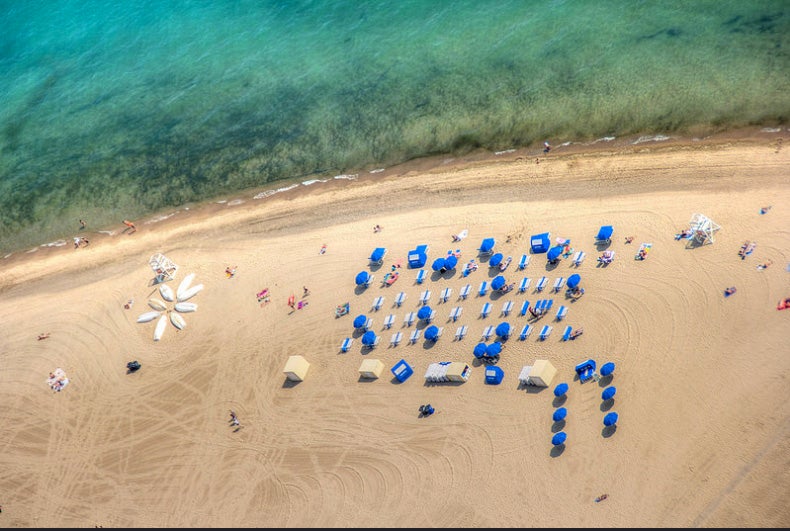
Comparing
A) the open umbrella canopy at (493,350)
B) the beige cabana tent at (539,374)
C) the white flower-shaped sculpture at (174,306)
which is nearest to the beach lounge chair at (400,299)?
the open umbrella canopy at (493,350)

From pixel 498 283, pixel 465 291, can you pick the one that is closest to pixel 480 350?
pixel 498 283

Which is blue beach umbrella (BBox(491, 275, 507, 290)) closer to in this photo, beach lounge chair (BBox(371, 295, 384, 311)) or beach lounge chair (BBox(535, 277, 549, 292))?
beach lounge chair (BBox(535, 277, 549, 292))

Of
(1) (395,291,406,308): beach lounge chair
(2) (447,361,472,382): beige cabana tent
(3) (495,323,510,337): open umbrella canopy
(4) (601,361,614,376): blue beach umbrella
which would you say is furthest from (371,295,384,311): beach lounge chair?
(4) (601,361,614,376): blue beach umbrella

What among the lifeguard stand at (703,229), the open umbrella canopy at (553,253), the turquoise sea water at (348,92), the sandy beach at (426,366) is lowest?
the sandy beach at (426,366)

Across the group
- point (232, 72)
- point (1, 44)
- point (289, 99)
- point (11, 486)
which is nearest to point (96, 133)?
point (232, 72)

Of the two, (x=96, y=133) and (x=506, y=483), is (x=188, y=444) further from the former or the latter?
(x=96, y=133)

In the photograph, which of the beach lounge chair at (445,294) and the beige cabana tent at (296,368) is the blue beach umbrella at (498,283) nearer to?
the beach lounge chair at (445,294)
